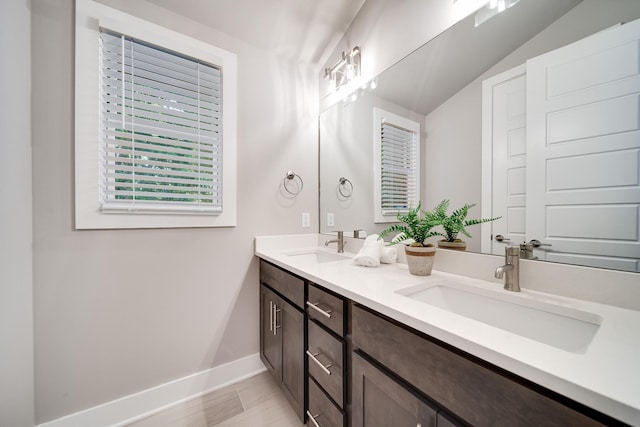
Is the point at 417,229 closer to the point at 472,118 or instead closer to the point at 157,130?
the point at 472,118

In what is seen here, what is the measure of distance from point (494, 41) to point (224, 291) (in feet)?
6.49

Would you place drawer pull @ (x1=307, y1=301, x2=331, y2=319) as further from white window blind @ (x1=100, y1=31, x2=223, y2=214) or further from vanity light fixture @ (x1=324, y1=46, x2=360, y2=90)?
vanity light fixture @ (x1=324, y1=46, x2=360, y2=90)

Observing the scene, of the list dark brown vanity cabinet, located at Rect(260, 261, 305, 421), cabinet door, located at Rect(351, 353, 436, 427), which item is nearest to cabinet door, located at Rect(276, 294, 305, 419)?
dark brown vanity cabinet, located at Rect(260, 261, 305, 421)

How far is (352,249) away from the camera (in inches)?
69.2

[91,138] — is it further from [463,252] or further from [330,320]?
[463,252]

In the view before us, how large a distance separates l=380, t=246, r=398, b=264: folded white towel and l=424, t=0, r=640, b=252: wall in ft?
1.18

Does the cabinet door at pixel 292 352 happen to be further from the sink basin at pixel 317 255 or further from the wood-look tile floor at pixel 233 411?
the sink basin at pixel 317 255

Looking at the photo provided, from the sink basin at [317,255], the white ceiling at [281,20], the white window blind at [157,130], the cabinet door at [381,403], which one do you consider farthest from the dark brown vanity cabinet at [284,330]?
the white ceiling at [281,20]

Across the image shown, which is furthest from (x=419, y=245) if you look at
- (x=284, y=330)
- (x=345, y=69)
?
(x=345, y=69)

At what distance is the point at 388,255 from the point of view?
137 centimetres

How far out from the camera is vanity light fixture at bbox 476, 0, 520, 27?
98 centimetres

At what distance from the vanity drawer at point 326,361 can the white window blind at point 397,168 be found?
0.79 meters

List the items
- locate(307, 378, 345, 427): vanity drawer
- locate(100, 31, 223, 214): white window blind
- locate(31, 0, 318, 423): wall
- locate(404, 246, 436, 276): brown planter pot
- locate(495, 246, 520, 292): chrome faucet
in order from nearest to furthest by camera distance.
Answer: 1. locate(495, 246, 520, 292): chrome faucet
2. locate(307, 378, 345, 427): vanity drawer
3. locate(404, 246, 436, 276): brown planter pot
4. locate(31, 0, 318, 423): wall
5. locate(100, 31, 223, 214): white window blind

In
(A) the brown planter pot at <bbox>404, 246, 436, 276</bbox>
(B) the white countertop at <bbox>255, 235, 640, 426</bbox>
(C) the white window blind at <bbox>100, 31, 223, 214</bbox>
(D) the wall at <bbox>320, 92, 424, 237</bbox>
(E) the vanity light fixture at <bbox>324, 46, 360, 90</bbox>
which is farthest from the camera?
(E) the vanity light fixture at <bbox>324, 46, 360, 90</bbox>
